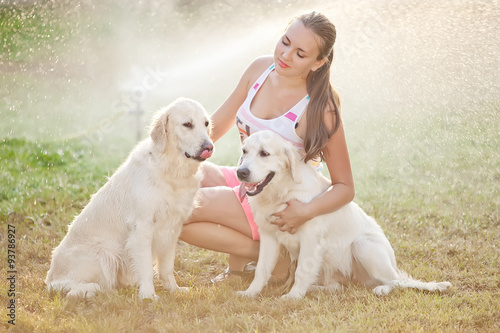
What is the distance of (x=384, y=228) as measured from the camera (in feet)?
19.5

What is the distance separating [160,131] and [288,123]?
93 centimetres

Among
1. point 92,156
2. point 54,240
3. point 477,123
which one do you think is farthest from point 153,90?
point 54,240

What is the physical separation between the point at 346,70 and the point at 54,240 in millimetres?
9305

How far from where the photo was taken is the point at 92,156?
934cm

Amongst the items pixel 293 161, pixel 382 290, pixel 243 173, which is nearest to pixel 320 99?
pixel 293 161

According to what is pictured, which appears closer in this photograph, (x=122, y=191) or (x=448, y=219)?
(x=122, y=191)

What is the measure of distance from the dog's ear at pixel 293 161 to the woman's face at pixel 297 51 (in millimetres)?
608

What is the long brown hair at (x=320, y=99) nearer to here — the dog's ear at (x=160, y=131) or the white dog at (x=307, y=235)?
the white dog at (x=307, y=235)

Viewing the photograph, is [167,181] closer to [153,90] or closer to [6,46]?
[6,46]

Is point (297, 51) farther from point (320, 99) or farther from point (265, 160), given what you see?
point (265, 160)

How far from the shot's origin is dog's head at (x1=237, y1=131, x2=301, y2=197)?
3670 millimetres

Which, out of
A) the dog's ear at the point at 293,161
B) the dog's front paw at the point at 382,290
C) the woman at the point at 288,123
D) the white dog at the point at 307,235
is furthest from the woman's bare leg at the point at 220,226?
the dog's front paw at the point at 382,290

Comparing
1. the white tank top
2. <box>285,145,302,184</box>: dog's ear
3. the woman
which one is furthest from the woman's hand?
the white tank top

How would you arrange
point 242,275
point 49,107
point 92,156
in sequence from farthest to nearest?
point 49,107
point 92,156
point 242,275
